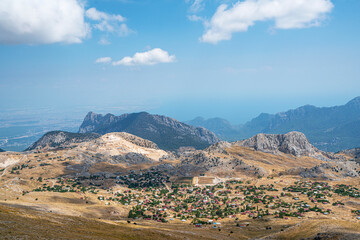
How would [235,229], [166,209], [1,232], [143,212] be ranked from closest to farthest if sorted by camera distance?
[1,232], [235,229], [143,212], [166,209]

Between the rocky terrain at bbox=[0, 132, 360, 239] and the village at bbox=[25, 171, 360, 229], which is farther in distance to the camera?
the village at bbox=[25, 171, 360, 229]

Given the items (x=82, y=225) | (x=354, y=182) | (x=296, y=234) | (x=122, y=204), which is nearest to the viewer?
(x=82, y=225)

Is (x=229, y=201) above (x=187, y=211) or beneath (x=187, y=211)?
beneath

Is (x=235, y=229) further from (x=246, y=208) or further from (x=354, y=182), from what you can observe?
(x=354, y=182)

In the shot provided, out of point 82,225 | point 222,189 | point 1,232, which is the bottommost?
point 222,189

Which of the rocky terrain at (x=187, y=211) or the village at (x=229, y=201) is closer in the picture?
the rocky terrain at (x=187, y=211)

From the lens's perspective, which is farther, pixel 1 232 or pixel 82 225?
pixel 82 225

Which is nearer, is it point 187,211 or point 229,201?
point 187,211

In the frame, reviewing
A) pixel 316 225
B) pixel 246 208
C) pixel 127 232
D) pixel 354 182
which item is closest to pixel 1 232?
pixel 127 232

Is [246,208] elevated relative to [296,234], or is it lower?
lower

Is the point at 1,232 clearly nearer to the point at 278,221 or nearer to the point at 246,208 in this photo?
the point at 278,221
